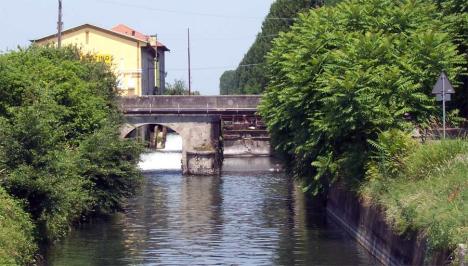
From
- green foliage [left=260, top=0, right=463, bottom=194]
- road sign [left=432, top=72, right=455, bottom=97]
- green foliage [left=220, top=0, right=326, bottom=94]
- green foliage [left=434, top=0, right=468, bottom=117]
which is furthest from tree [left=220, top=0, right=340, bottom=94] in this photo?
road sign [left=432, top=72, right=455, bottom=97]

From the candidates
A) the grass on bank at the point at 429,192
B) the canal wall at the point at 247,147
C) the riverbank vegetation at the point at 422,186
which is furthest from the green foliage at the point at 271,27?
the grass on bank at the point at 429,192

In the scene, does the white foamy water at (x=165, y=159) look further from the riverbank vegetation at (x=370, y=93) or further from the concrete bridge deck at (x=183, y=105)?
the riverbank vegetation at (x=370, y=93)

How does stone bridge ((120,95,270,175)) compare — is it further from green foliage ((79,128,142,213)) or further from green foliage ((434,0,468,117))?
green foliage ((434,0,468,117))

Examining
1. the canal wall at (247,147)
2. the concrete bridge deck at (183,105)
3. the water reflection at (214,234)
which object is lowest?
the water reflection at (214,234)

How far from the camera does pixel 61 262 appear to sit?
30.2m

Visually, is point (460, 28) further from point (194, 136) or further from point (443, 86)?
point (194, 136)

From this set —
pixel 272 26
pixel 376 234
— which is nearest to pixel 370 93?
pixel 376 234

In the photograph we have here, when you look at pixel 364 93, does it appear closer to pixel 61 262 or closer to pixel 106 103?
pixel 61 262

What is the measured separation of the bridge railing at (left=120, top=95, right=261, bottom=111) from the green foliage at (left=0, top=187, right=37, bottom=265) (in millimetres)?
43432

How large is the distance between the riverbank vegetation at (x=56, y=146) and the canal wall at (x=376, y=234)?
894 cm

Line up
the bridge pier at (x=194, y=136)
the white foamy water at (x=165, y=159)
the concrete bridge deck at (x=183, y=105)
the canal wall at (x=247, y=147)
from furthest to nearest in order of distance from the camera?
the canal wall at (x=247, y=147) < the white foamy water at (x=165, y=159) < the concrete bridge deck at (x=183, y=105) < the bridge pier at (x=194, y=136)

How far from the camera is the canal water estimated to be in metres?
31.3

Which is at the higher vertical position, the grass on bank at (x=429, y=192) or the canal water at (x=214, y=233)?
the grass on bank at (x=429, y=192)

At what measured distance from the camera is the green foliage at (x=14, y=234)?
23250 millimetres
